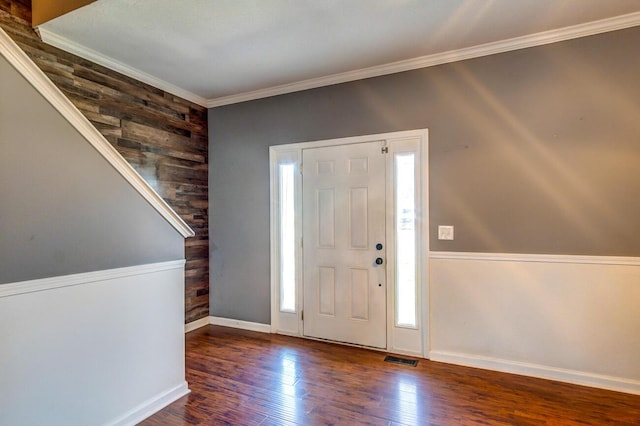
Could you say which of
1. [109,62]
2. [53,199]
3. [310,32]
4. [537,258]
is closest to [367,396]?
[537,258]

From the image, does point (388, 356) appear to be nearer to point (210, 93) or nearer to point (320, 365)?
point (320, 365)

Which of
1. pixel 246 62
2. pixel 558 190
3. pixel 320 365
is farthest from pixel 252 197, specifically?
pixel 558 190

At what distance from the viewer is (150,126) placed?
337 cm

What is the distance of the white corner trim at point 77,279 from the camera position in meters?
1.58

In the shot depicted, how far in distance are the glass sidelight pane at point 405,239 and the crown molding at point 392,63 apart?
2.85 ft

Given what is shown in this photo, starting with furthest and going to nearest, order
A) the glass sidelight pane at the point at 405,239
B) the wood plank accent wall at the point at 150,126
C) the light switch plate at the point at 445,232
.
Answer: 1. the glass sidelight pane at the point at 405,239
2. the light switch plate at the point at 445,232
3. the wood plank accent wall at the point at 150,126

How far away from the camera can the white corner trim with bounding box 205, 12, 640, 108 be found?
8.03 feet

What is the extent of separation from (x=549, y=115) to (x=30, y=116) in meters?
3.50

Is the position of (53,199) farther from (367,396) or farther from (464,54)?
(464,54)

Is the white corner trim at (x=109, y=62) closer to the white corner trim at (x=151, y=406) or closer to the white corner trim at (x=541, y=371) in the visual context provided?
the white corner trim at (x=151, y=406)

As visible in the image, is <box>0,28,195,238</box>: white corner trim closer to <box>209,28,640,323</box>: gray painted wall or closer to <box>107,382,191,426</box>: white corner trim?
<box>107,382,191,426</box>: white corner trim

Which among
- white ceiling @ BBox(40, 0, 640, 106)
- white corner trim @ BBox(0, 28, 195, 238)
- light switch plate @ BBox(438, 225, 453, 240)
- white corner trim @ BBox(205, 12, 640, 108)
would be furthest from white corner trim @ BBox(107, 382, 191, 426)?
white corner trim @ BBox(205, 12, 640, 108)

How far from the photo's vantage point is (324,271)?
348 centimetres

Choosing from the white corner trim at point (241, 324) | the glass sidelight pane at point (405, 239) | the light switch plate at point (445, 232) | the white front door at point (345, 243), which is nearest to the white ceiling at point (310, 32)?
the white front door at point (345, 243)
